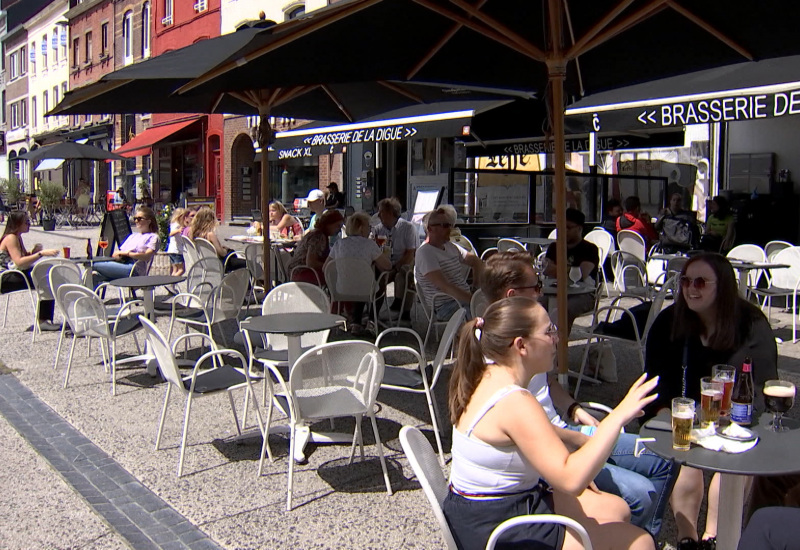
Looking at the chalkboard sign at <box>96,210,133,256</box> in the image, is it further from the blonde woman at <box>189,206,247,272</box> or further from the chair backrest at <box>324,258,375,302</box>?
the chair backrest at <box>324,258,375,302</box>

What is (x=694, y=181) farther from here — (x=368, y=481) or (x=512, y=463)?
(x=512, y=463)

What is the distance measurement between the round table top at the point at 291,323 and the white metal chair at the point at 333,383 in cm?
64

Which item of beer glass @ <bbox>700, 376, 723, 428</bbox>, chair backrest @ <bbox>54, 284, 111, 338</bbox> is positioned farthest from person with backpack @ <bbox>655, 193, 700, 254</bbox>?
beer glass @ <bbox>700, 376, 723, 428</bbox>

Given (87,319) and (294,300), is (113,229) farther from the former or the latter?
(294,300)

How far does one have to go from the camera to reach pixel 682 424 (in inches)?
96.9

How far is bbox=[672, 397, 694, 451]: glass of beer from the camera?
246cm

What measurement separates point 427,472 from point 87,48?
129ft

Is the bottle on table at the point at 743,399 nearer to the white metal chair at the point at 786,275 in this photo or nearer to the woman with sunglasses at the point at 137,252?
the white metal chair at the point at 786,275

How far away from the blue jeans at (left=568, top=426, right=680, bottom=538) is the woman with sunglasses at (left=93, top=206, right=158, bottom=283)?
656cm

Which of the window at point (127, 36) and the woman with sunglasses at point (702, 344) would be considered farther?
the window at point (127, 36)

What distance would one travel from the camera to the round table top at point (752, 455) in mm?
2297

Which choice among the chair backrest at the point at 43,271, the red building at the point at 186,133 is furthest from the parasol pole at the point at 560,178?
the red building at the point at 186,133

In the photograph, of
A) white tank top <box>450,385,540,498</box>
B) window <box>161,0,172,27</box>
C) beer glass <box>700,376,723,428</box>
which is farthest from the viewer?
window <box>161,0,172,27</box>

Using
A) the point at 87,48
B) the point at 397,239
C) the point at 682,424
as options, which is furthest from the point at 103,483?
the point at 87,48
